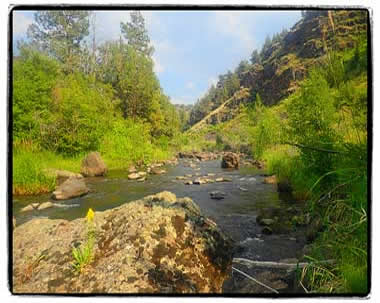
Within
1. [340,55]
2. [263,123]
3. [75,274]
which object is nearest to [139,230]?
[75,274]

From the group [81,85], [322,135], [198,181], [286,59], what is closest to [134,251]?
[198,181]

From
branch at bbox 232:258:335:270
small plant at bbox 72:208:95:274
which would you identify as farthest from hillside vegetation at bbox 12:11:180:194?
branch at bbox 232:258:335:270

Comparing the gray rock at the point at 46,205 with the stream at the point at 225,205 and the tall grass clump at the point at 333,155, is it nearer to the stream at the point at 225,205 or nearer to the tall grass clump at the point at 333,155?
the stream at the point at 225,205

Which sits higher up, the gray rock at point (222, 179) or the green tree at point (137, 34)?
the green tree at point (137, 34)

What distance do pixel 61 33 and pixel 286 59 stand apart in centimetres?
178

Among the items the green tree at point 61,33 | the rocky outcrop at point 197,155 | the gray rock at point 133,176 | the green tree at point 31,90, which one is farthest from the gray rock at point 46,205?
the rocky outcrop at point 197,155

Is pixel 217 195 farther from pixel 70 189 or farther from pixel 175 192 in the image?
pixel 70 189

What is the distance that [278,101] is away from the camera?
215 cm

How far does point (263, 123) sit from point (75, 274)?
182 centimetres

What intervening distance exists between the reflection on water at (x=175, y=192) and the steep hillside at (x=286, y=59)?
2.09 feet

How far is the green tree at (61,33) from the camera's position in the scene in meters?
1.66

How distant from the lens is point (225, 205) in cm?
246

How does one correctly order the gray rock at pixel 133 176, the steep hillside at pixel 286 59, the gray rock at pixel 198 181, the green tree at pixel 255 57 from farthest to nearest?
the gray rock at pixel 198 181 → the gray rock at pixel 133 176 → the green tree at pixel 255 57 → the steep hillside at pixel 286 59
